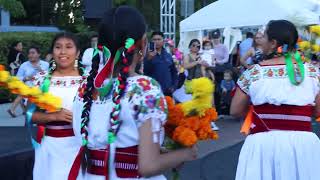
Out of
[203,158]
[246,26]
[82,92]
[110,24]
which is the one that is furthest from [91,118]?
[246,26]

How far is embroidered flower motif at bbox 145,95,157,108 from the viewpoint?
231 centimetres

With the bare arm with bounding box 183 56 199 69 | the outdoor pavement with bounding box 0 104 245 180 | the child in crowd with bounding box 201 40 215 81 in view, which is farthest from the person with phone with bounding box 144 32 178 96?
the child in crowd with bounding box 201 40 215 81

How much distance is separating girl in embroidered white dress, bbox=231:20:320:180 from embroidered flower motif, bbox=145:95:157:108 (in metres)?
1.87

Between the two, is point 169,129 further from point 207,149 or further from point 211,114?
point 207,149

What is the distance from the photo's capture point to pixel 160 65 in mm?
8516

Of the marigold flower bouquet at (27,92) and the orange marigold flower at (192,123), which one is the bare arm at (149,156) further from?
the marigold flower bouquet at (27,92)

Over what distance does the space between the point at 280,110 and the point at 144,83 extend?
Result: 1963 mm

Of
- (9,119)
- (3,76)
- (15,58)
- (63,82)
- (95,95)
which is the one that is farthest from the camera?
(15,58)

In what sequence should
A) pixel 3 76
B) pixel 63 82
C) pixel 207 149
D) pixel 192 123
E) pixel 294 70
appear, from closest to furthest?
pixel 192 123 < pixel 3 76 < pixel 294 70 < pixel 63 82 < pixel 207 149

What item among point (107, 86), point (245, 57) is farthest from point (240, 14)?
point (107, 86)

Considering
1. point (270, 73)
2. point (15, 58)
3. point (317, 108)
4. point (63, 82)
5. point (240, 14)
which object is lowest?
point (15, 58)

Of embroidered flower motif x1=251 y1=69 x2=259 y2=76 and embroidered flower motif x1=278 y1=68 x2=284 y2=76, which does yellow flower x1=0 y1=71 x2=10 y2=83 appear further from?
embroidered flower motif x1=278 y1=68 x2=284 y2=76

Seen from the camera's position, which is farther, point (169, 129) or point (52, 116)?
point (52, 116)

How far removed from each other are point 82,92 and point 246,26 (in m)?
12.0
